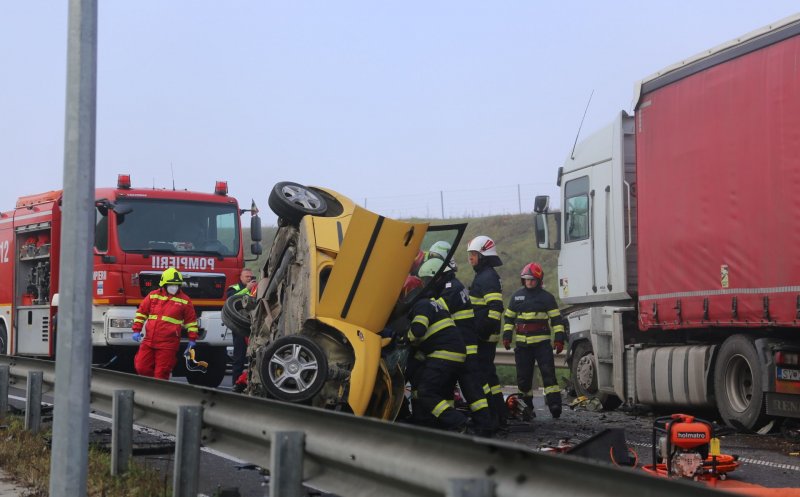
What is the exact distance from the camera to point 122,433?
23.7 feet

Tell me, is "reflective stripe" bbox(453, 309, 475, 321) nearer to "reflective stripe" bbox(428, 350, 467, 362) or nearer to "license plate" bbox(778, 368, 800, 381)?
"reflective stripe" bbox(428, 350, 467, 362)

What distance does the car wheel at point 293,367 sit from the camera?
849cm

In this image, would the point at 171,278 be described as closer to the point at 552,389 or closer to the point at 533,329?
the point at 533,329

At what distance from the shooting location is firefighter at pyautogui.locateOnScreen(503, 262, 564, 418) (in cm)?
1261

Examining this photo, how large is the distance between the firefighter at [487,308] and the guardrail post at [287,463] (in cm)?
619

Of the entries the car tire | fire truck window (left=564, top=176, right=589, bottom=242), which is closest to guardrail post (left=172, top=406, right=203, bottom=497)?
fire truck window (left=564, top=176, right=589, bottom=242)

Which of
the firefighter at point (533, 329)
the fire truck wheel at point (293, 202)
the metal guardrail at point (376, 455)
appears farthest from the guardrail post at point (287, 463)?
the firefighter at point (533, 329)

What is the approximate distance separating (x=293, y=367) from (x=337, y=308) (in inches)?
24.9

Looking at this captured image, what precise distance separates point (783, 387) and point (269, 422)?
634cm

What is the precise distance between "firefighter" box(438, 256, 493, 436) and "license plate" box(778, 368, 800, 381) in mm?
2696

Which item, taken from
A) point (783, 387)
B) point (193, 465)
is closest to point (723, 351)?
point (783, 387)

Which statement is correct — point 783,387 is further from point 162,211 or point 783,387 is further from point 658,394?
point 162,211

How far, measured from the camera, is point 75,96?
5.29m

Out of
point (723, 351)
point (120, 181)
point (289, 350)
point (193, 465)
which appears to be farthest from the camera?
point (120, 181)
